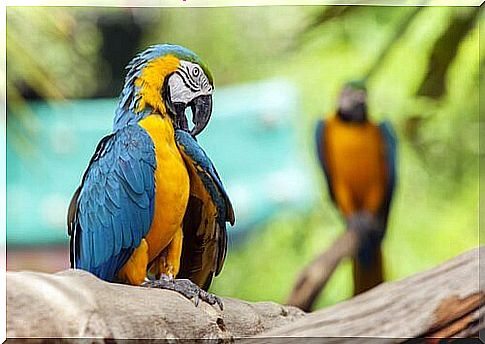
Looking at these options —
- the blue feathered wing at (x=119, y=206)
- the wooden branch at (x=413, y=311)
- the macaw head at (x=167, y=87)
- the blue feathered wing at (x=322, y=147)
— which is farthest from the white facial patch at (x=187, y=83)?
the wooden branch at (x=413, y=311)

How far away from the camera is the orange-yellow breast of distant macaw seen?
2.04 metres

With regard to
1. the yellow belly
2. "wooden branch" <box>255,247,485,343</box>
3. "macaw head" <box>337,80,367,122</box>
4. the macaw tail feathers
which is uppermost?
"macaw head" <box>337,80,367,122</box>

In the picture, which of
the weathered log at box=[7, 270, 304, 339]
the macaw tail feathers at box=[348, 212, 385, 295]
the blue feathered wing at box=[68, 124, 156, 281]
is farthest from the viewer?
the macaw tail feathers at box=[348, 212, 385, 295]

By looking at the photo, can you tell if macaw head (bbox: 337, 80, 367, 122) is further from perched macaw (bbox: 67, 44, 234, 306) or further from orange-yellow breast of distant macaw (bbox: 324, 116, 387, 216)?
perched macaw (bbox: 67, 44, 234, 306)

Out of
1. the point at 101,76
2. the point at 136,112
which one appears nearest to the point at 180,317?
the point at 136,112

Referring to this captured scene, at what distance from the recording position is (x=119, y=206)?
1919 millimetres

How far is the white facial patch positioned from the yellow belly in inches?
2.8

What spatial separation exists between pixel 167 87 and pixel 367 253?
70cm

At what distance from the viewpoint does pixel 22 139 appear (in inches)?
78.5

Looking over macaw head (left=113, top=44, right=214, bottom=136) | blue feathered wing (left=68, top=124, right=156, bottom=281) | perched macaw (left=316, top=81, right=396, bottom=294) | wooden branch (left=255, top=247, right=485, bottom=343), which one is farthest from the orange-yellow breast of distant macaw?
blue feathered wing (left=68, top=124, right=156, bottom=281)

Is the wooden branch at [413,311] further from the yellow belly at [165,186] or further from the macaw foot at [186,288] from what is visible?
the yellow belly at [165,186]

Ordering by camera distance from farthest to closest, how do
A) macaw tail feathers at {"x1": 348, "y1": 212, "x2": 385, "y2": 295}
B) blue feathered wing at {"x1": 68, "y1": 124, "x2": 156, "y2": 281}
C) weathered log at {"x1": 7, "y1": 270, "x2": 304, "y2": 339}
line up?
macaw tail feathers at {"x1": 348, "y1": 212, "x2": 385, "y2": 295} < blue feathered wing at {"x1": 68, "y1": 124, "x2": 156, "y2": 281} < weathered log at {"x1": 7, "y1": 270, "x2": 304, "y2": 339}

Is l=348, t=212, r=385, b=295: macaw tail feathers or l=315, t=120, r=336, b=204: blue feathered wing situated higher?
l=315, t=120, r=336, b=204: blue feathered wing

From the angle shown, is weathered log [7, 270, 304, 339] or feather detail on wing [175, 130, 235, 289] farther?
feather detail on wing [175, 130, 235, 289]
